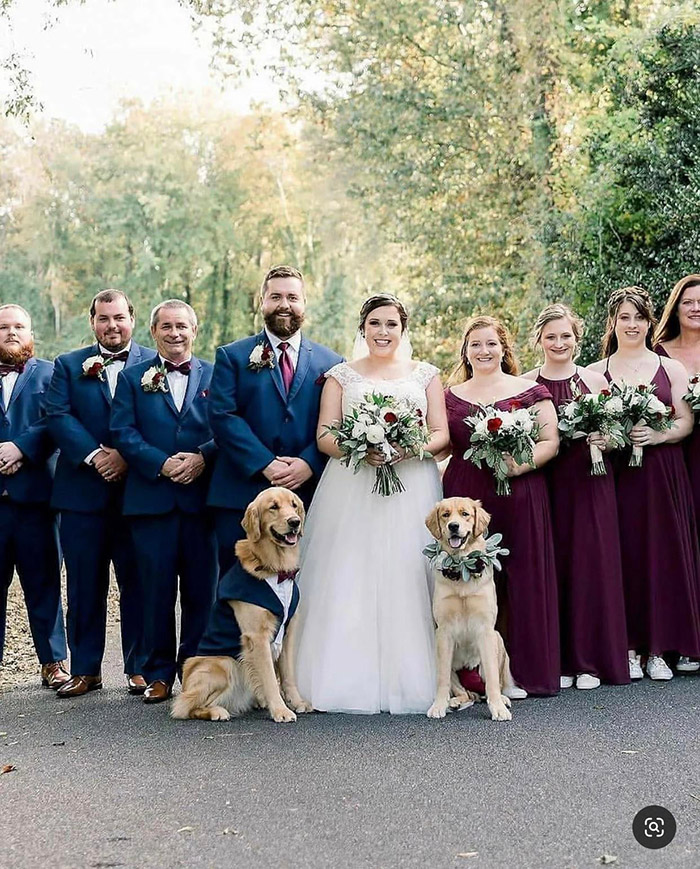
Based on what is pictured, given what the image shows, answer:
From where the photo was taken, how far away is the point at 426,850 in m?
4.22

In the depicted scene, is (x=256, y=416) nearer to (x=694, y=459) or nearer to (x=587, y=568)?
(x=587, y=568)

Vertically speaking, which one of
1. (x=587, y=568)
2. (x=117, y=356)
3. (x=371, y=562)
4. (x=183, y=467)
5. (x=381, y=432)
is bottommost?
(x=587, y=568)

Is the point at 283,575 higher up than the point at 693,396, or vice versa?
the point at 693,396

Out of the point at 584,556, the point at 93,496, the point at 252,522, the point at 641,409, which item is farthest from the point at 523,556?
the point at 93,496

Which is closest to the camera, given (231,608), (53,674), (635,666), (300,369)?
(231,608)

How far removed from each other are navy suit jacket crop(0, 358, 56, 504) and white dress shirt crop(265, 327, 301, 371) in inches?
67.0

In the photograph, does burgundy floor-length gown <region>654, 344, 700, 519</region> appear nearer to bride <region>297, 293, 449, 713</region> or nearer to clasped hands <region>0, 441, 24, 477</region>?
bride <region>297, 293, 449, 713</region>

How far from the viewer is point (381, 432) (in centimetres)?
657

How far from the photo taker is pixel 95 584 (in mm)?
7445

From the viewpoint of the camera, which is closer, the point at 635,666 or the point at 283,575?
the point at 283,575

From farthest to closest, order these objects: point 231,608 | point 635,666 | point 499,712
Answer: point 635,666, point 231,608, point 499,712

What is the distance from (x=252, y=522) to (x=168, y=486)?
3.09ft

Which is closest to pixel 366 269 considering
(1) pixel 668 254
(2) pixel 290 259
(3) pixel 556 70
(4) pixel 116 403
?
(2) pixel 290 259

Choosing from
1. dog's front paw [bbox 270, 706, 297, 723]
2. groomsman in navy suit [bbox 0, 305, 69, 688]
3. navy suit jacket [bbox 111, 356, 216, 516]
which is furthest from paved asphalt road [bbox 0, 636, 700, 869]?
navy suit jacket [bbox 111, 356, 216, 516]
